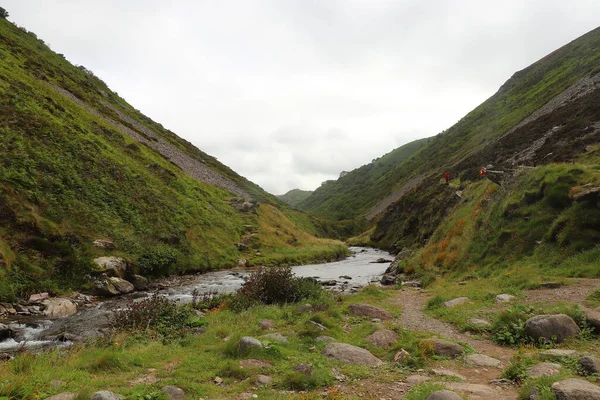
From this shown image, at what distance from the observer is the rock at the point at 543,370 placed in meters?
7.44

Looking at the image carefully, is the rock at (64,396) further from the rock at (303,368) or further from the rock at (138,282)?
the rock at (138,282)

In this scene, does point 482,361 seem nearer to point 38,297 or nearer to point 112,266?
point 38,297

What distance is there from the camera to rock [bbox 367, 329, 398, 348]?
1096cm

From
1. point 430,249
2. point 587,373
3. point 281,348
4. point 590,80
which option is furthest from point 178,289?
point 590,80

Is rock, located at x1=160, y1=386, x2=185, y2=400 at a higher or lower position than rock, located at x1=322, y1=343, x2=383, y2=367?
higher

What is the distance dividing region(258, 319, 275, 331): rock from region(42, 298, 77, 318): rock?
452 inches

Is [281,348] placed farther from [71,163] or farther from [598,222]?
[71,163]

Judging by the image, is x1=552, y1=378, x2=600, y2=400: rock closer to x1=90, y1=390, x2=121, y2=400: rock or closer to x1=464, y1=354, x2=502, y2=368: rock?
x1=464, y1=354, x2=502, y2=368: rock

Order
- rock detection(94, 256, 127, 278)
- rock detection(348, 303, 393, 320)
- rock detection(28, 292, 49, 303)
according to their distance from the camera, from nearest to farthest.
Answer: rock detection(348, 303, 393, 320), rock detection(28, 292, 49, 303), rock detection(94, 256, 127, 278)

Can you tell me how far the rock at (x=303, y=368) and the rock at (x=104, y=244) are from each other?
22.6m

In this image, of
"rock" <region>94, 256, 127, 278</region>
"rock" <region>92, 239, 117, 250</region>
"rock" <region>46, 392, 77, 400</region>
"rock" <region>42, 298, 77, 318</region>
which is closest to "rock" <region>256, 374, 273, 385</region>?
"rock" <region>46, 392, 77, 400</region>

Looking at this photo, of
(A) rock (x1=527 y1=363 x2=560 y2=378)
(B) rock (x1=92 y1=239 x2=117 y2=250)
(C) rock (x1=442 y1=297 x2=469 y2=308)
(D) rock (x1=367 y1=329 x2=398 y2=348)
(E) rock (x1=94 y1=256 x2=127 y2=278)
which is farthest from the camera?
(B) rock (x1=92 y1=239 x2=117 y2=250)

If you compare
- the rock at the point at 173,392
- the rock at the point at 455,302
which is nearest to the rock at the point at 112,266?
the rock at the point at 173,392

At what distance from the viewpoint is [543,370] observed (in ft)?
25.2
